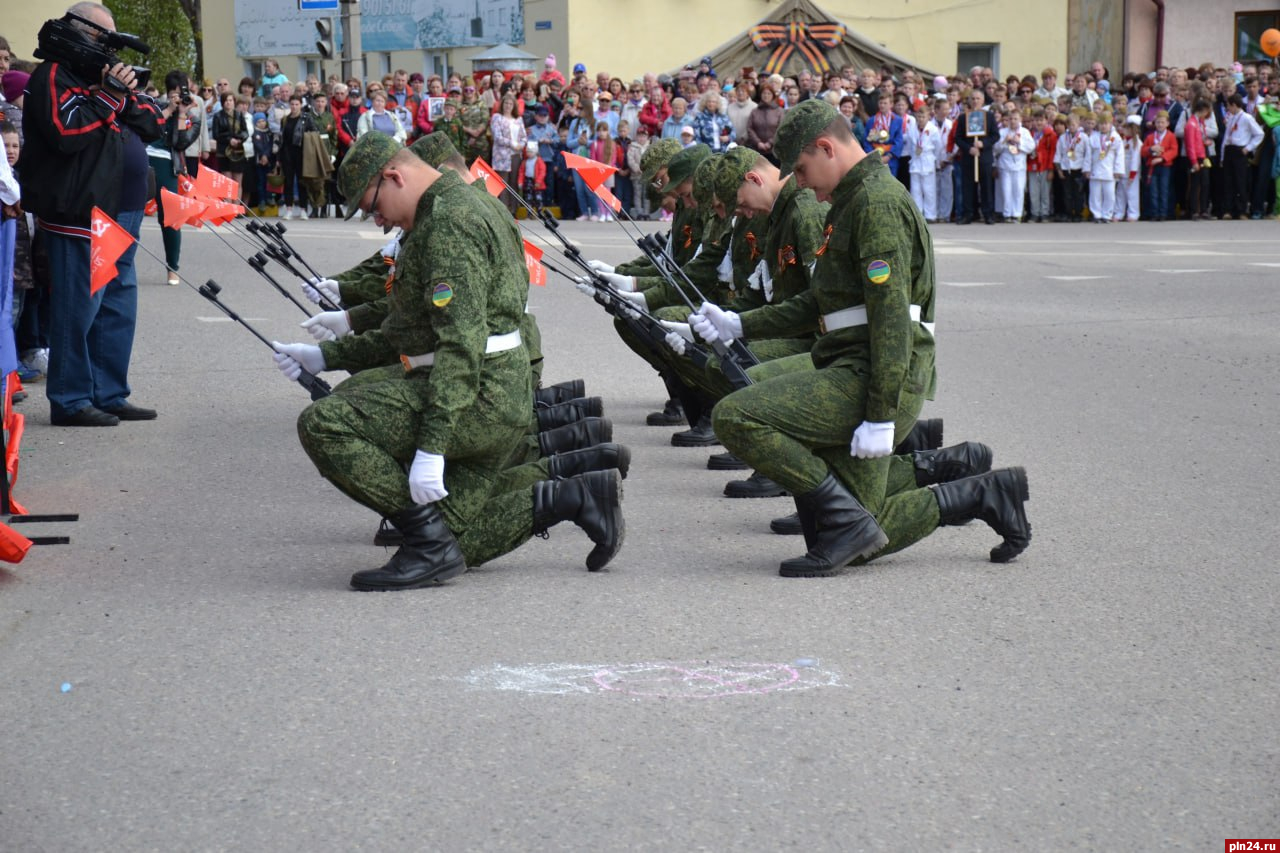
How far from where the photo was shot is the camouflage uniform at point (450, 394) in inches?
222

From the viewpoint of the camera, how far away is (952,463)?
6832mm

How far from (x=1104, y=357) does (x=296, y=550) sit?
22.5 feet

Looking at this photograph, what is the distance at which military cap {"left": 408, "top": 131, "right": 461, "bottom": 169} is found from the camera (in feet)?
21.5

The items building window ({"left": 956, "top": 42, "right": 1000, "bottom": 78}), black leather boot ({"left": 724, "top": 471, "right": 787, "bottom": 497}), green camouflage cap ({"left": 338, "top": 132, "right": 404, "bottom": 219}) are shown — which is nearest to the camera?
green camouflage cap ({"left": 338, "top": 132, "right": 404, "bottom": 219})

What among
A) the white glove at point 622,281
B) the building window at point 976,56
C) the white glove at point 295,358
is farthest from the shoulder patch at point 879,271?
the building window at point 976,56

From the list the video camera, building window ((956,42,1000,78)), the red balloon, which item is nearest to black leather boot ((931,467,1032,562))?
the video camera

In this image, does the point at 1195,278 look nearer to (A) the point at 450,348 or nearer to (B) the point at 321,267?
(B) the point at 321,267

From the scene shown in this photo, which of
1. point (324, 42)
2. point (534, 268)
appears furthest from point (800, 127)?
point (324, 42)

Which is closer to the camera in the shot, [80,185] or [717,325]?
[717,325]

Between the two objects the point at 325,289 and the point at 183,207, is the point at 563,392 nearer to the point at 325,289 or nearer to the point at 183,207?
the point at 325,289

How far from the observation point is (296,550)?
21.3 ft

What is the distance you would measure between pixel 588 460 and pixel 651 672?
5.96ft

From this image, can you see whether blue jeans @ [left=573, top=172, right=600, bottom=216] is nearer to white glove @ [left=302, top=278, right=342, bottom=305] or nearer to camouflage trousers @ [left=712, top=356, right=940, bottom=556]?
white glove @ [left=302, top=278, right=342, bottom=305]

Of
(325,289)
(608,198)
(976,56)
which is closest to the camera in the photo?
(325,289)
